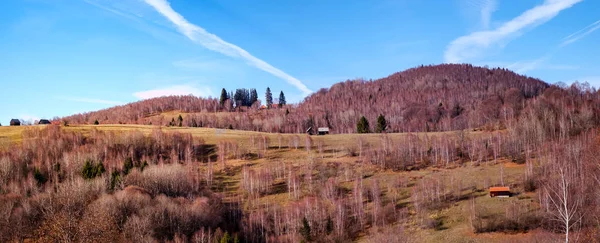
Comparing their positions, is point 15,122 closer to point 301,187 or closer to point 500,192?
point 301,187

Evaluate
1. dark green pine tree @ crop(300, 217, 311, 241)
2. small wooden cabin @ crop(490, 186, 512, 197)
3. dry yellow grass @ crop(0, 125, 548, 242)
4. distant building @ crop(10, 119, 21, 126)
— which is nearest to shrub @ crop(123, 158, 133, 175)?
dry yellow grass @ crop(0, 125, 548, 242)

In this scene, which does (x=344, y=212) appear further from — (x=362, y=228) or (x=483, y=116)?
(x=483, y=116)

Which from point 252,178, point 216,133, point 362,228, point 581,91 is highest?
point 581,91

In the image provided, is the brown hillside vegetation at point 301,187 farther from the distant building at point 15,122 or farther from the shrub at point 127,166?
the distant building at point 15,122

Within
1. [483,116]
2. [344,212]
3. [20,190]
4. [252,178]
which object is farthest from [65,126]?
[483,116]

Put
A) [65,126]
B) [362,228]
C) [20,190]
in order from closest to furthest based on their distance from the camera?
[362,228] → [20,190] → [65,126]

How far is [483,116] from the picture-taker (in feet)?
554

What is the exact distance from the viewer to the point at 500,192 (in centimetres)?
7206

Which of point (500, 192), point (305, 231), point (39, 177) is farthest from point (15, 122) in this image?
point (500, 192)

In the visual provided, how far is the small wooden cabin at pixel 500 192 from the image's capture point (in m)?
71.6

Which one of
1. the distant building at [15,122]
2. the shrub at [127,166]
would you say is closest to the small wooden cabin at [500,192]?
the shrub at [127,166]

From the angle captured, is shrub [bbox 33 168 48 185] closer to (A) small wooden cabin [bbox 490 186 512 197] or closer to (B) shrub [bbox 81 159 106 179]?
(B) shrub [bbox 81 159 106 179]

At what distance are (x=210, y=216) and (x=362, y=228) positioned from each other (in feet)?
91.0

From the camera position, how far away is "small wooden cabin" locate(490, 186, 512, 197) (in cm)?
7156
